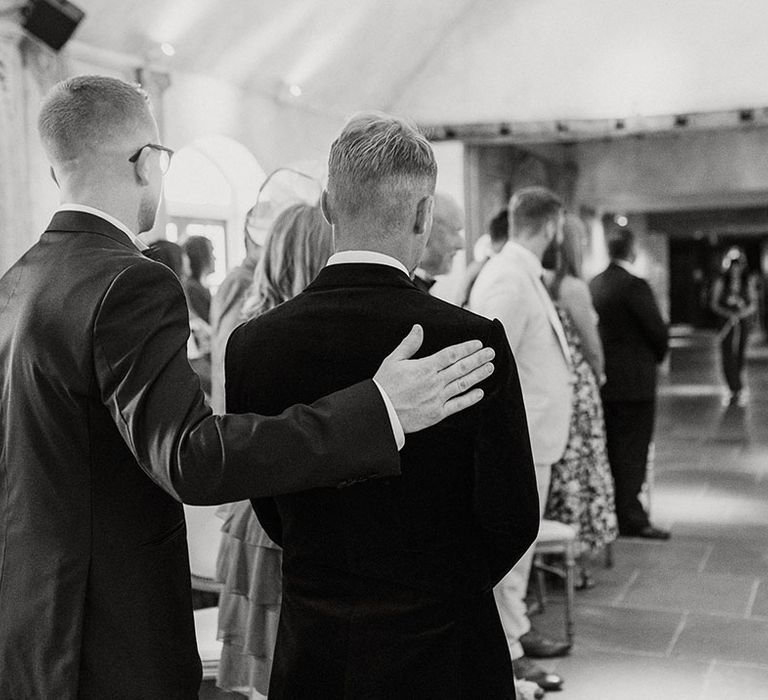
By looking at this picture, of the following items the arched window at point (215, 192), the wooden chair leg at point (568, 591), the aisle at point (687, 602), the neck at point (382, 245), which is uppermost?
the arched window at point (215, 192)

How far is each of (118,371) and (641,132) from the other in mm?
8586

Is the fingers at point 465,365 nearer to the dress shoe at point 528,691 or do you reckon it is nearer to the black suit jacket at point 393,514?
the black suit jacket at point 393,514

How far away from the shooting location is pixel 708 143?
13688 millimetres

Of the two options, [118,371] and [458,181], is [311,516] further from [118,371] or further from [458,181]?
[458,181]

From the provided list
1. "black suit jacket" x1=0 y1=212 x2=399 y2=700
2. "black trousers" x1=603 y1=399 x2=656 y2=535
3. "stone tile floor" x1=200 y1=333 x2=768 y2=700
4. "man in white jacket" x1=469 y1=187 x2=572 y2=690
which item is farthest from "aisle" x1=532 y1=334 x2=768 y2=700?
"black suit jacket" x1=0 y1=212 x2=399 y2=700

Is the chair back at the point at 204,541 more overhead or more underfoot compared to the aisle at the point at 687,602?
more overhead

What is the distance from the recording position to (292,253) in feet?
8.80

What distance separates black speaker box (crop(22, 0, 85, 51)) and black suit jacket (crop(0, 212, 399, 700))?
162 inches

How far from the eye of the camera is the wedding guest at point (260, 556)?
2.53 m

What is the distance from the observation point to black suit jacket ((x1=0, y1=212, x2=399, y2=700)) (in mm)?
1430

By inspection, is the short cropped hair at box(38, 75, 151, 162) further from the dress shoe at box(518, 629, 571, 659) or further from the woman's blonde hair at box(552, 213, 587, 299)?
the woman's blonde hair at box(552, 213, 587, 299)

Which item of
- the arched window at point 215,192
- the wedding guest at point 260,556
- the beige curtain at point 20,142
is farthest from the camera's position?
the arched window at point 215,192

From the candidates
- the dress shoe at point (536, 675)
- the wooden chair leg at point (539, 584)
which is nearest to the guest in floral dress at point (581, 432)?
the wooden chair leg at point (539, 584)

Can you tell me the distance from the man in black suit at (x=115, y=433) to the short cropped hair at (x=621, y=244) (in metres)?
4.74
